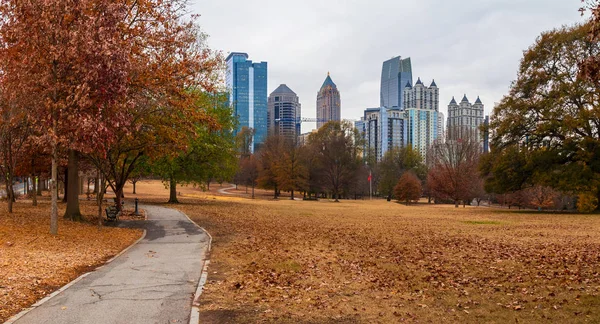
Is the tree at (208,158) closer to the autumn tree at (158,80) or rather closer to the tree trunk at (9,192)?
the tree trunk at (9,192)

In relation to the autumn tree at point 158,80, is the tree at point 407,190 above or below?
below

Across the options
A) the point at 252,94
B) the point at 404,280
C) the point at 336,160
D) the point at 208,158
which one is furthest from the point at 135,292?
the point at 252,94

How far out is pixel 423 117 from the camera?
156 m

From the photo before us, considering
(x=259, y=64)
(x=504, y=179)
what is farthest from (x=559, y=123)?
(x=259, y=64)

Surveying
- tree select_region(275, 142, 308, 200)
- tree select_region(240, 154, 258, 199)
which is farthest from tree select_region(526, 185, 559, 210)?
tree select_region(240, 154, 258, 199)

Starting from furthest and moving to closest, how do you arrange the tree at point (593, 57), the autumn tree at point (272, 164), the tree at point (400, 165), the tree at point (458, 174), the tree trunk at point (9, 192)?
1. the tree at point (400, 165)
2. the autumn tree at point (272, 164)
3. the tree at point (458, 174)
4. the tree trunk at point (9, 192)
5. the tree at point (593, 57)

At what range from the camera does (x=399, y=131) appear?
143 metres

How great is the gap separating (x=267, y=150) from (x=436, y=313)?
71.0m

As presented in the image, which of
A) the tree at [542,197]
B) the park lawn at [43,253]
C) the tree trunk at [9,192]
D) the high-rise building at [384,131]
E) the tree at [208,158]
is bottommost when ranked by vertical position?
the tree at [542,197]

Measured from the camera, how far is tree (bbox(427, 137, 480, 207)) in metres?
54.6

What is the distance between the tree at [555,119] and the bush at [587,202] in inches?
16.1

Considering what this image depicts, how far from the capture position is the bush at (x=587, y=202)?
32.8 metres

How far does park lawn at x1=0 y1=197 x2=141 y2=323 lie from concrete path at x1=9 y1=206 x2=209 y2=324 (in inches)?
19.8

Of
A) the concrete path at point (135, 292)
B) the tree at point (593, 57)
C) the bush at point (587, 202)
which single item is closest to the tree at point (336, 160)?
the bush at point (587, 202)
